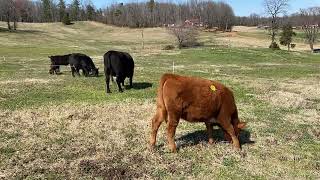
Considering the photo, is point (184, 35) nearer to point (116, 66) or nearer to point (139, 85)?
point (139, 85)

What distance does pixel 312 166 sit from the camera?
9852 mm

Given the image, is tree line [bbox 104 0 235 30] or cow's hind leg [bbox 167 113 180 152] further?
tree line [bbox 104 0 235 30]

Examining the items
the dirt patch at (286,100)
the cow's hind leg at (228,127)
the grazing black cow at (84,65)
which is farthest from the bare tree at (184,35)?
the cow's hind leg at (228,127)

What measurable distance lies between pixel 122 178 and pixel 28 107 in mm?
7658

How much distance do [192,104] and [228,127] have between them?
3.76 ft

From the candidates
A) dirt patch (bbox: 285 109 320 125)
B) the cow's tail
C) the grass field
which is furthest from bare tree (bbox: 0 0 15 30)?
the cow's tail

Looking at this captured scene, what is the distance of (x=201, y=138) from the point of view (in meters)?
11.9

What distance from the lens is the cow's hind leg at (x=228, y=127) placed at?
10617mm

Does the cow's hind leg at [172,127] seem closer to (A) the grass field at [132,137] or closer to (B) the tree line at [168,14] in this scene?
(A) the grass field at [132,137]

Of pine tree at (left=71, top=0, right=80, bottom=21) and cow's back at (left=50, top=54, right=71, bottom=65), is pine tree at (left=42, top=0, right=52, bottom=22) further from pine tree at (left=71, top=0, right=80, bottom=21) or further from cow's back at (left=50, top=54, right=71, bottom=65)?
cow's back at (left=50, top=54, right=71, bottom=65)

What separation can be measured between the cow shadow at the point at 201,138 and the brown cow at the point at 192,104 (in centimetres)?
84

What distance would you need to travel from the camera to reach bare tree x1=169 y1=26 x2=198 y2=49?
65250 millimetres

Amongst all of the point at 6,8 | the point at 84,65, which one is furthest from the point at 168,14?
the point at 84,65

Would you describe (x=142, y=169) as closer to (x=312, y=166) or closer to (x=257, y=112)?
(x=312, y=166)
